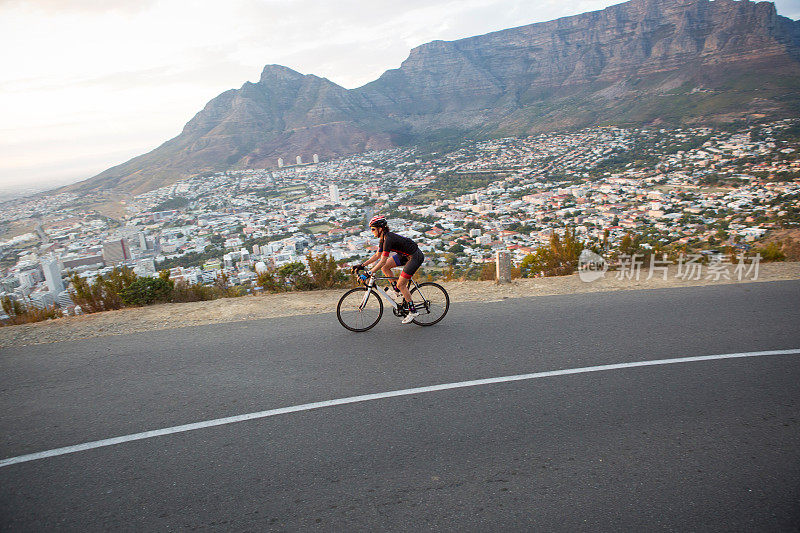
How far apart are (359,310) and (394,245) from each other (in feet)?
3.71

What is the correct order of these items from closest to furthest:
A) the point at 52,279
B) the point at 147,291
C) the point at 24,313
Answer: the point at 24,313 → the point at 147,291 → the point at 52,279

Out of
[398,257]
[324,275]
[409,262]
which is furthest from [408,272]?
[324,275]

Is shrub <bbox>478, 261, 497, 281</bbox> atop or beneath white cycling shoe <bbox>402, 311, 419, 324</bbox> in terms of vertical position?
beneath

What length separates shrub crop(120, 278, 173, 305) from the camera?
866 centimetres

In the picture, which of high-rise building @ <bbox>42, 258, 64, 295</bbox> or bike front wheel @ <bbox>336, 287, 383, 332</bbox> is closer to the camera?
bike front wheel @ <bbox>336, 287, 383, 332</bbox>

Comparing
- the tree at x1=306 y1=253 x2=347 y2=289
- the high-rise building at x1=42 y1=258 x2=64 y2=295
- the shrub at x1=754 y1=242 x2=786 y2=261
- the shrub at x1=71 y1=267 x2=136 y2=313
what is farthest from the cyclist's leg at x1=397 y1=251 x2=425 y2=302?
the high-rise building at x1=42 y1=258 x2=64 y2=295

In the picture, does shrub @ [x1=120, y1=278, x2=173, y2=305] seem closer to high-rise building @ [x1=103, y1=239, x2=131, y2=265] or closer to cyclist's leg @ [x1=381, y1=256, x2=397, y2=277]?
cyclist's leg @ [x1=381, y1=256, x2=397, y2=277]

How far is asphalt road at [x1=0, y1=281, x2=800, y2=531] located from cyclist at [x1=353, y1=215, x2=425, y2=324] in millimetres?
649

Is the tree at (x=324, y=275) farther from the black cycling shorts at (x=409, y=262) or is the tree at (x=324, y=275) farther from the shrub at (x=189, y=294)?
the black cycling shorts at (x=409, y=262)

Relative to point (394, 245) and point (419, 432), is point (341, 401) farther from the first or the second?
point (394, 245)

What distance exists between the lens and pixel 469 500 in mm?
2979

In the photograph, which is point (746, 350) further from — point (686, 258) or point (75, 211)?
point (75, 211)

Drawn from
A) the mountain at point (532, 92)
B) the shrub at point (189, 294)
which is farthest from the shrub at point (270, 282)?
the mountain at point (532, 92)

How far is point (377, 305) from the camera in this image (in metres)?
6.64
